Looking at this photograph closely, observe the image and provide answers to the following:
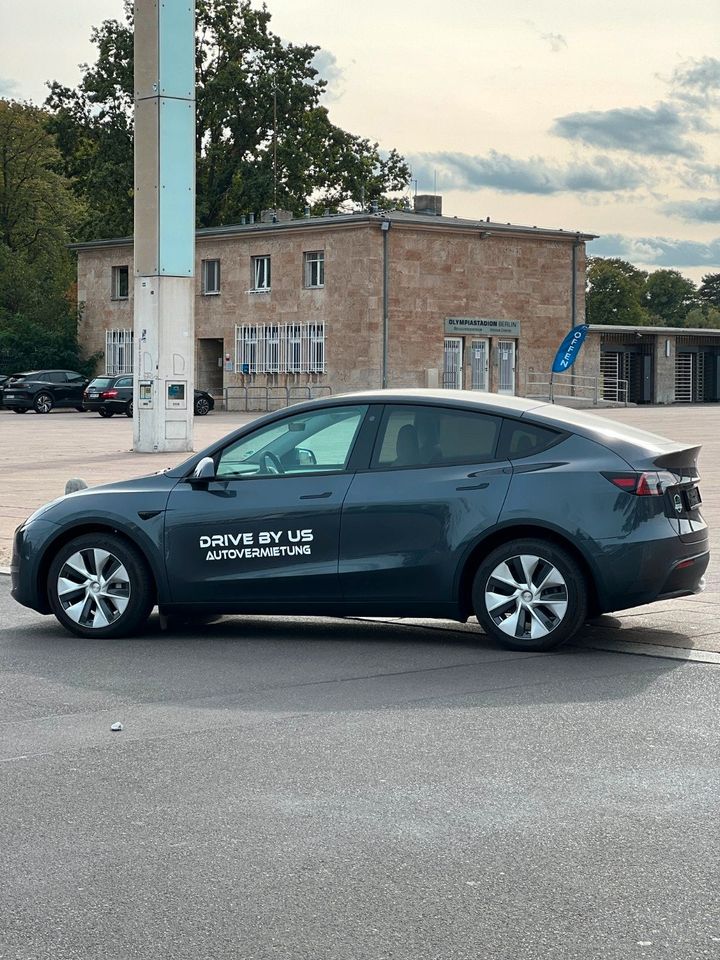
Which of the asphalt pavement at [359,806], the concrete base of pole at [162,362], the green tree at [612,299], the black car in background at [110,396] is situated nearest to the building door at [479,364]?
the black car in background at [110,396]

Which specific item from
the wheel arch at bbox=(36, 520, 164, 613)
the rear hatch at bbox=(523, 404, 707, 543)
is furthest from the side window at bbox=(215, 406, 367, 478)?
the rear hatch at bbox=(523, 404, 707, 543)

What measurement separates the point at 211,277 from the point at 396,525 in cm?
5289

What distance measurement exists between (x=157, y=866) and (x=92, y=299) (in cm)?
6255

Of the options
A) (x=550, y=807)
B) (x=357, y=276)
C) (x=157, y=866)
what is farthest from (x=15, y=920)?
(x=357, y=276)

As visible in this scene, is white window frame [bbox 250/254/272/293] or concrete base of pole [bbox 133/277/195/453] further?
white window frame [bbox 250/254/272/293]

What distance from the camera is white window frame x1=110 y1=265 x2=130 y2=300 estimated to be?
2554 inches

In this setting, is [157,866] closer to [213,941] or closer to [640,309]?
[213,941]

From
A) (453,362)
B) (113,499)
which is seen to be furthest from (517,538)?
(453,362)

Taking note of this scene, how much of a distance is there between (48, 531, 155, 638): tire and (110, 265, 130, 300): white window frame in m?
56.2

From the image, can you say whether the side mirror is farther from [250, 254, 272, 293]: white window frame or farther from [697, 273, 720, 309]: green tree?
[697, 273, 720, 309]: green tree

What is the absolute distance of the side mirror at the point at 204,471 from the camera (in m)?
9.50

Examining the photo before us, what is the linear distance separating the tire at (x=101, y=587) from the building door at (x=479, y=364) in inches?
1894

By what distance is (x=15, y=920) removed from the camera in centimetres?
→ 444

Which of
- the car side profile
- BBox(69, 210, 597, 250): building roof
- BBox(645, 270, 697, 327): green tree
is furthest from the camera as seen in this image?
BBox(645, 270, 697, 327): green tree
